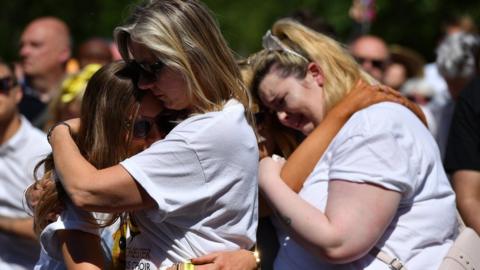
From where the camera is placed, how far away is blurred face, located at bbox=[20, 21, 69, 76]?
27.2 ft

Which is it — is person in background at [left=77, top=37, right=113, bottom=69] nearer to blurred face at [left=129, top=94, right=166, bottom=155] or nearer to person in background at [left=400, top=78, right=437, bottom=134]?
person in background at [left=400, top=78, right=437, bottom=134]

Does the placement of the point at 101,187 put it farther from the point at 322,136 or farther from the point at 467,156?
the point at 467,156

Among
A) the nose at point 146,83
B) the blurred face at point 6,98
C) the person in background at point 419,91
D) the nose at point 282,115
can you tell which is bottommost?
the person in background at point 419,91

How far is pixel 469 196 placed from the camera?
446cm

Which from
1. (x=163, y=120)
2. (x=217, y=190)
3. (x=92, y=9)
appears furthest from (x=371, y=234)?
(x=92, y=9)

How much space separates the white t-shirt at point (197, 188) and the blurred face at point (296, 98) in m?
0.66

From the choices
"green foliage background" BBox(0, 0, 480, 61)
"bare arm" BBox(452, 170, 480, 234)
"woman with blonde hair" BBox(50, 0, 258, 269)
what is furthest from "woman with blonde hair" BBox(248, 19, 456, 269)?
"green foliage background" BBox(0, 0, 480, 61)

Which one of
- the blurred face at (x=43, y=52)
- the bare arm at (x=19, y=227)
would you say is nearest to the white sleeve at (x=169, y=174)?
the bare arm at (x=19, y=227)

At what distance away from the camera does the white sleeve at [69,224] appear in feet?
11.3

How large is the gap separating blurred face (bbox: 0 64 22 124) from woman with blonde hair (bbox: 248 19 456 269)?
5.97 ft

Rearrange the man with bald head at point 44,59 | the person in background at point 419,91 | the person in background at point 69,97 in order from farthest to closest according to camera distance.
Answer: the person in background at point 419,91, the man with bald head at point 44,59, the person in background at point 69,97

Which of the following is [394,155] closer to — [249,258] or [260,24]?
[249,258]

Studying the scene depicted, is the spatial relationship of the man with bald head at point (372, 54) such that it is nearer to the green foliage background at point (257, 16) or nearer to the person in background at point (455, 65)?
the person in background at point (455, 65)

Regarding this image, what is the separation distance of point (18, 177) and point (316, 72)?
1.94 meters
